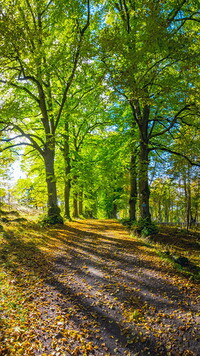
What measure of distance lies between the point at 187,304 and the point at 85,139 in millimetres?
17063

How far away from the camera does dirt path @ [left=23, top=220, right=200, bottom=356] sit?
3494 mm

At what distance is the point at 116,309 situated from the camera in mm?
4496

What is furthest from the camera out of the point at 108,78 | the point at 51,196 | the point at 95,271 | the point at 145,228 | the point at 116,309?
the point at 51,196

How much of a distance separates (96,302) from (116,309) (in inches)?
20.0

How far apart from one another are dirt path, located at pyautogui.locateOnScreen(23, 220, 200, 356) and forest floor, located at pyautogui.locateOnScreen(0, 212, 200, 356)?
0.05 feet

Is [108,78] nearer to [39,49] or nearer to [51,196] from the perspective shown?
[39,49]

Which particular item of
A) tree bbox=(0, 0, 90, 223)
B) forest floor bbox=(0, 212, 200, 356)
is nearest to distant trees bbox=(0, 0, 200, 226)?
tree bbox=(0, 0, 90, 223)

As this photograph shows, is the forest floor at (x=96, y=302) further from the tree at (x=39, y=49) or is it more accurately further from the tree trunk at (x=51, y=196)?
the tree at (x=39, y=49)

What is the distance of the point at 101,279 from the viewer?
5.84m

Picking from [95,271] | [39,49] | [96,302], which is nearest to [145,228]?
[95,271]

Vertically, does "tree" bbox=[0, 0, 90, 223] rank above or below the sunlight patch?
above

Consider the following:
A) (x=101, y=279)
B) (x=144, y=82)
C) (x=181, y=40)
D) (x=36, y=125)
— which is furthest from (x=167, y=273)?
(x=36, y=125)

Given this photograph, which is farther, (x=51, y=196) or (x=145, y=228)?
(x=51, y=196)

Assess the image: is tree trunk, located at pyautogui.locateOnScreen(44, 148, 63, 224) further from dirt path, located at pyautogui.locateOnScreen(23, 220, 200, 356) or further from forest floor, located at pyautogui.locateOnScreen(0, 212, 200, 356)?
dirt path, located at pyautogui.locateOnScreen(23, 220, 200, 356)
